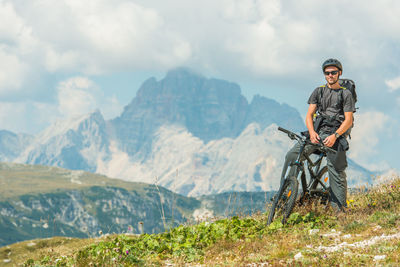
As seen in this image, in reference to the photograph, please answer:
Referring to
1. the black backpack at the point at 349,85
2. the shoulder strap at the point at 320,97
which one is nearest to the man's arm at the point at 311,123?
the shoulder strap at the point at 320,97

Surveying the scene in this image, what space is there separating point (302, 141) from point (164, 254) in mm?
4219

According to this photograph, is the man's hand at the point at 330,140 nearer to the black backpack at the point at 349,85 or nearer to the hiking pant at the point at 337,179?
the hiking pant at the point at 337,179

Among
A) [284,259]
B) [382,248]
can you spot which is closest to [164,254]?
[284,259]

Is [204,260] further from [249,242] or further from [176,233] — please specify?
[176,233]

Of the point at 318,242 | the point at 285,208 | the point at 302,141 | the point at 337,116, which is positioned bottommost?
the point at 318,242

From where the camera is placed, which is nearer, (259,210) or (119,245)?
(119,245)

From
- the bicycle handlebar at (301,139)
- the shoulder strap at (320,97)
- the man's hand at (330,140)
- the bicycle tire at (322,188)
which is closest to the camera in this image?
the bicycle handlebar at (301,139)

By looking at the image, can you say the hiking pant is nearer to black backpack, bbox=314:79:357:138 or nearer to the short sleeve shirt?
black backpack, bbox=314:79:357:138

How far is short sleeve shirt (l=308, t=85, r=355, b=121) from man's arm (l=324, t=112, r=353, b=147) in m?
0.15

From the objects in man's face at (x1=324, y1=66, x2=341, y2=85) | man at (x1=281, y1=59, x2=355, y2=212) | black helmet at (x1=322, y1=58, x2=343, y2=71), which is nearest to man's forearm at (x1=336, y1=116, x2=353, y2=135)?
man at (x1=281, y1=59, x2=355, y2=212)

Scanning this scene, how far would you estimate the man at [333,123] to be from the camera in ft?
31.1

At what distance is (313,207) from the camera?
10.0m

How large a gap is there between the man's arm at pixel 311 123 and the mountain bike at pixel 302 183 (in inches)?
7.0

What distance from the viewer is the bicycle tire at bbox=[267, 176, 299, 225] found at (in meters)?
9.01
